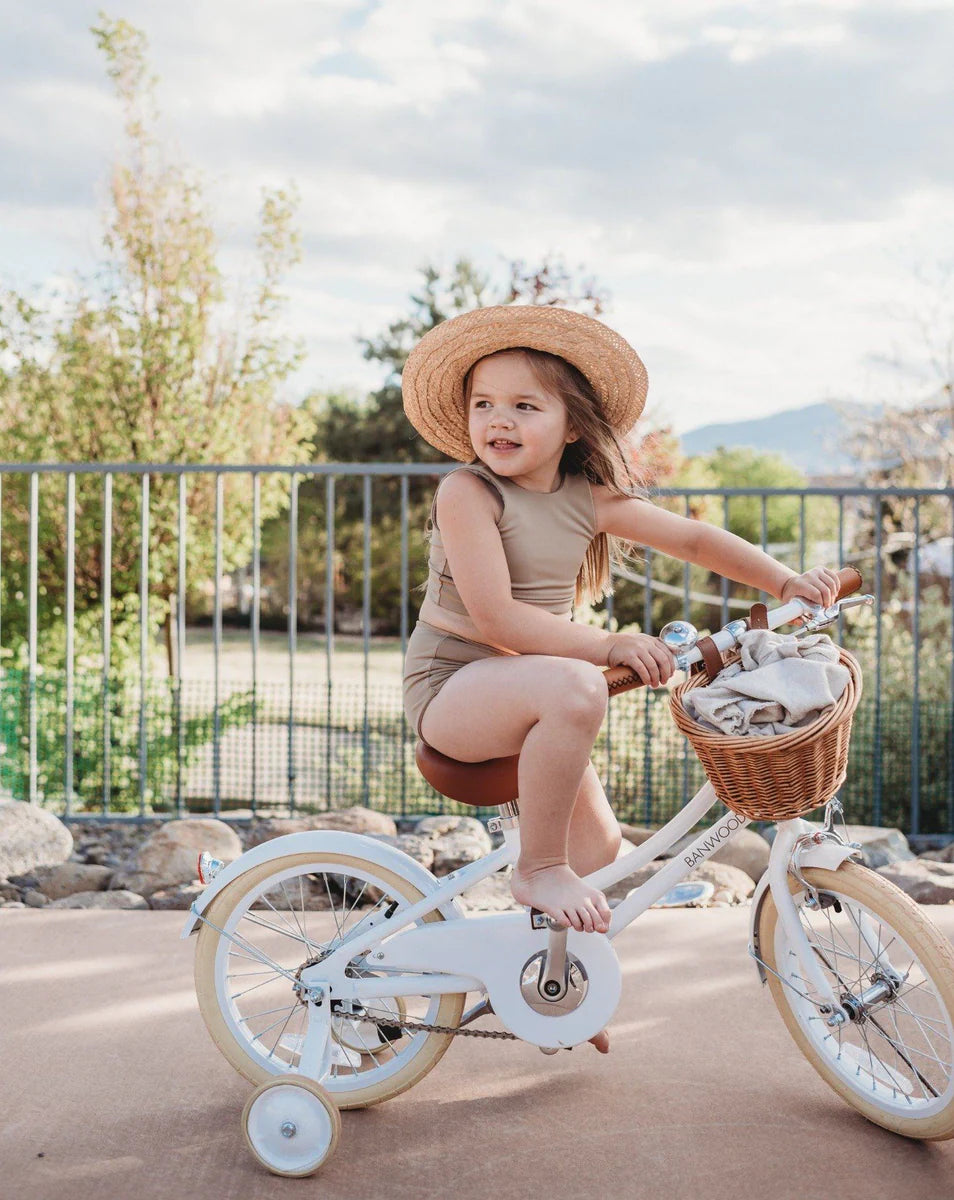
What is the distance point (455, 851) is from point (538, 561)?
2.17 meters

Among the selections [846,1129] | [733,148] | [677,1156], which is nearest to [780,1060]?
[846,1129]

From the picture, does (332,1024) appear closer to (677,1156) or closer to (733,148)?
(677,1156)

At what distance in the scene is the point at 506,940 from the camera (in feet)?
7.15

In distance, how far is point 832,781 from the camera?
1990 mm

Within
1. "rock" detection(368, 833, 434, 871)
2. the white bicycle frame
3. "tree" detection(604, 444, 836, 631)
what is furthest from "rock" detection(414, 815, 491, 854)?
"tree" detection(604, 444, 836, 631)

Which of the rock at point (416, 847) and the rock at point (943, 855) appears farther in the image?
the rock at point (943, 855)

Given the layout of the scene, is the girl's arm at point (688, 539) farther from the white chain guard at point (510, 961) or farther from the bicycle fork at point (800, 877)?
the white chain guard at point (510, 961)

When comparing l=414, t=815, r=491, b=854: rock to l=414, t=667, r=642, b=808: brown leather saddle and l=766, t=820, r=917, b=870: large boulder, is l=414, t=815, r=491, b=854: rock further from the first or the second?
l=414, t=667, r=642, b=808: brown leather saddle

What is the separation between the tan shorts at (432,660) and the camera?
7.32 ft

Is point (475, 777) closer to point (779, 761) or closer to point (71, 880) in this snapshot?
point (779, 761)

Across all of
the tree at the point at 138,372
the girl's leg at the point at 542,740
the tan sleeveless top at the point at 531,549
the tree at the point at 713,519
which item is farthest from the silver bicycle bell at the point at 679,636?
the tree at the point at 713,519

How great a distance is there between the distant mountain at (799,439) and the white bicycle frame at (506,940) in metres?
13.0

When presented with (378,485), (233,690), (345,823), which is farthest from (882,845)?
(378,485)

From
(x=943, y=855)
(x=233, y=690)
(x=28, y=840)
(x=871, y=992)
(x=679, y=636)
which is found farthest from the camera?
(x=233, y=690)
